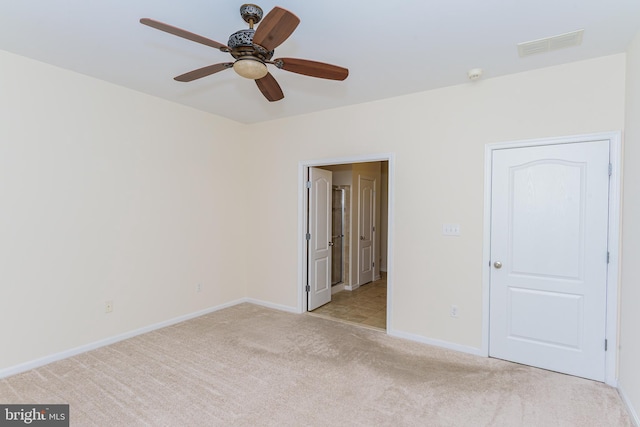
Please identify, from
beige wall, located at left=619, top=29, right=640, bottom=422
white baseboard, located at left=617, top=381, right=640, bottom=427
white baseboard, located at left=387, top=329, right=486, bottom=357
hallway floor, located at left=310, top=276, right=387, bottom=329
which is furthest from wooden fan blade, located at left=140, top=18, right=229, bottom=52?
white baseboard, located at left=617, top=381, right=640, bottom=427

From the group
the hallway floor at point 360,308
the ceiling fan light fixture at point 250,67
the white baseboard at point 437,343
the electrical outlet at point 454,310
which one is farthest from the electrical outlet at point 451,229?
the ceiling fan light fixture at point 250,67

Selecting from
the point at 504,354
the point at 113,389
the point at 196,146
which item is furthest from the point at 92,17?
the point at 504,354

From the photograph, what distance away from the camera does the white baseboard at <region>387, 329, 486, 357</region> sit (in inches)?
127

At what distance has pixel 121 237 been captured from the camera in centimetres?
353

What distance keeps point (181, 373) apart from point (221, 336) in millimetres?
823

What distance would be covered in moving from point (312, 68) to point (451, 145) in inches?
73.6

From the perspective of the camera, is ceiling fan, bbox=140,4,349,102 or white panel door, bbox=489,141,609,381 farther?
white panel door, bbox=489,141,609,381

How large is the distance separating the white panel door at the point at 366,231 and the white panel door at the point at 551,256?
125 inches

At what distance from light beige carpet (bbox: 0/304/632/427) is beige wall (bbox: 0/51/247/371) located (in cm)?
46

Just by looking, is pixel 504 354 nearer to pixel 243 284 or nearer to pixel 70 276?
pixel 243 284

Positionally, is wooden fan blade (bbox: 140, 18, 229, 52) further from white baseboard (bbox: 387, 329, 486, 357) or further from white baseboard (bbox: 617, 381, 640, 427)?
white baseboard (bbox: 617, 381, 640, 427)

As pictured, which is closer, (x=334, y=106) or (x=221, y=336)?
(x=221, y=336)

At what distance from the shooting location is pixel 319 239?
475cm

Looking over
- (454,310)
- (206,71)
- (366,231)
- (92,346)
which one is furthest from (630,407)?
(92,346)
